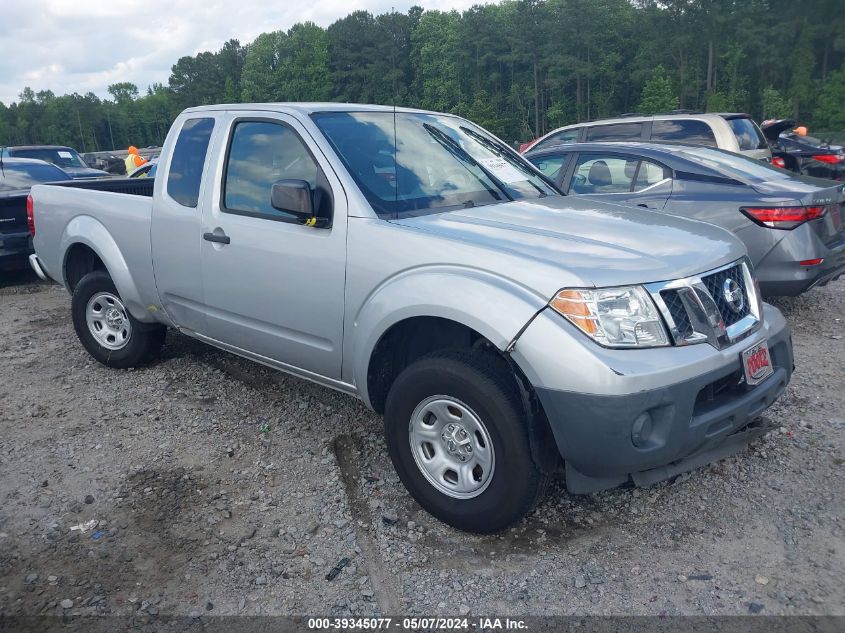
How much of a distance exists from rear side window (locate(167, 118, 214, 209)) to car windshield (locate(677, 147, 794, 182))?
4307 mm

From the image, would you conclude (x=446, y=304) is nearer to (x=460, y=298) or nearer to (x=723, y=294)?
(x=460, y=298)

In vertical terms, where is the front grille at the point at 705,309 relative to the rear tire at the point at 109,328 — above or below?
above

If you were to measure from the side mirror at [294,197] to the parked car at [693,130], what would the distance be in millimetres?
6179

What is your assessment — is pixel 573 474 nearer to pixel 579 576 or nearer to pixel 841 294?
pixel 579 576

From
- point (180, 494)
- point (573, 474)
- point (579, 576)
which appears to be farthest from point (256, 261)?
point (579, 576)

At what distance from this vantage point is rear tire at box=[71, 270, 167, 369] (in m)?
5.21

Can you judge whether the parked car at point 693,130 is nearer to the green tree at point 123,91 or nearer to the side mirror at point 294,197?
the side mirror at point 294,197

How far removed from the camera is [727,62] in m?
65.1

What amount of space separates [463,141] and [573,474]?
2.22 m

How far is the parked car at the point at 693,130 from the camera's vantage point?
911 cm

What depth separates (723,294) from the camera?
3105 millimetres

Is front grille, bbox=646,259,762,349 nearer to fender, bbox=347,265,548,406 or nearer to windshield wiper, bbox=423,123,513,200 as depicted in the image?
fender, bbox=347,265,548,406

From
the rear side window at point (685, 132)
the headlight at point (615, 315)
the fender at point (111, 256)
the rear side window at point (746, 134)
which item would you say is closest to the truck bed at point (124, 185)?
the fender at point (111, 256)

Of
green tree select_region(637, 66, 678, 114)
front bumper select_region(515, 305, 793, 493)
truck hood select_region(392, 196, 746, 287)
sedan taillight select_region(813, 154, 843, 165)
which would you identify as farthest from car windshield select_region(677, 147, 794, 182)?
green tree select_region(637, 66, 678, 114)
